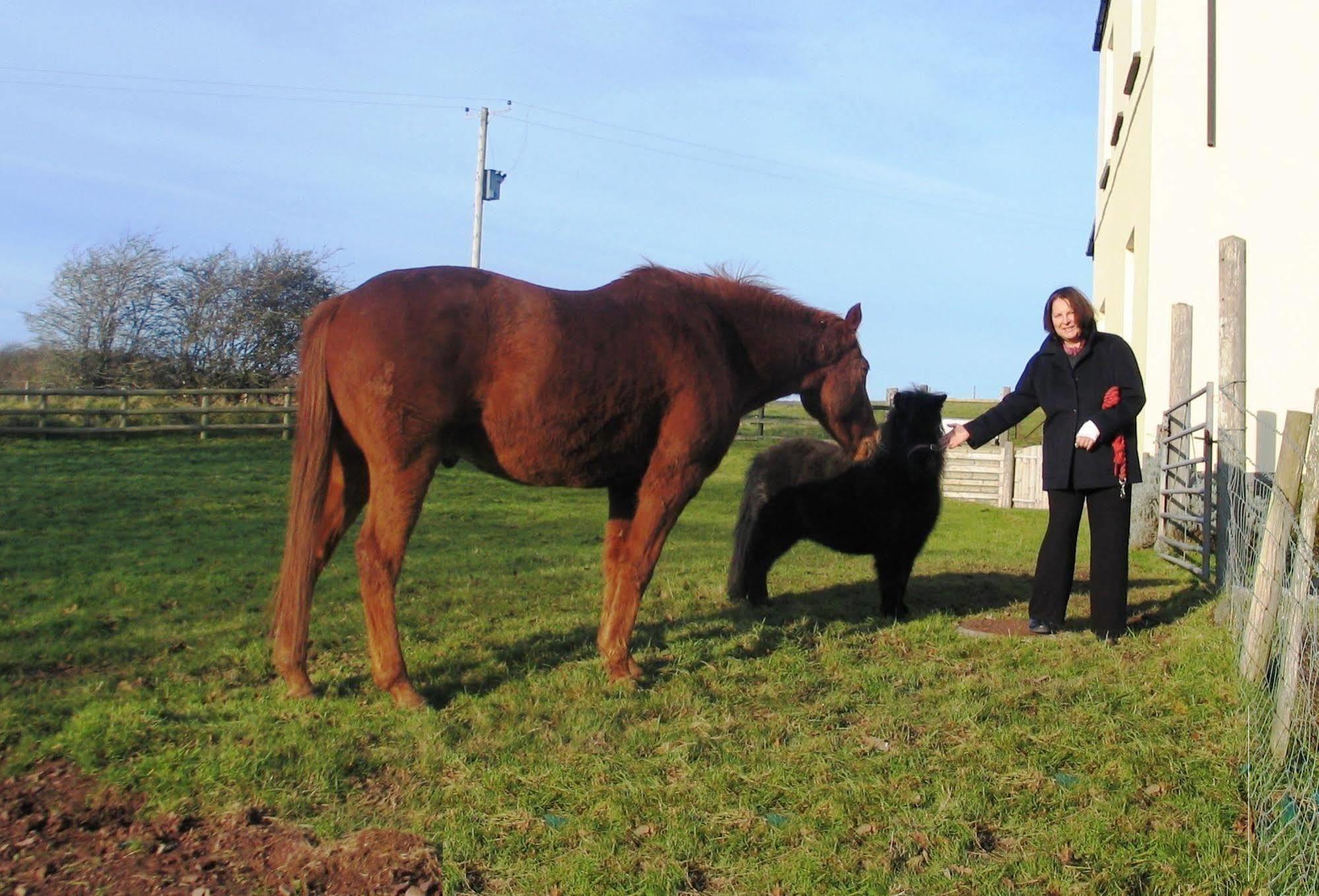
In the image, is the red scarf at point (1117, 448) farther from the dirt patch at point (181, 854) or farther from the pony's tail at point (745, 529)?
the dirt patch at point (181, 854)

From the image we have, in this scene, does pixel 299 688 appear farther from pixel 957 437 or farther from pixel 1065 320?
pixel 1065 320

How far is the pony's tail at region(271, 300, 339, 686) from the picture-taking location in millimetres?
4793

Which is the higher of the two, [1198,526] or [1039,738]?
[1198,526]

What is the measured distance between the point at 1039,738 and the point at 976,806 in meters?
0.86

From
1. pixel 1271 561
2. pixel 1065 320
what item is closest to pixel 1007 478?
pixel 1065 320

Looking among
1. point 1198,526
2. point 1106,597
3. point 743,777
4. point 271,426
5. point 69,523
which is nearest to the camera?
point 743,777

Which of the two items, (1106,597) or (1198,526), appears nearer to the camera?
(1106,597)

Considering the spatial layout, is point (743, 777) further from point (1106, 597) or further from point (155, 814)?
point (1106, 597)

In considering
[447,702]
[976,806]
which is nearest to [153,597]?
[447,702]

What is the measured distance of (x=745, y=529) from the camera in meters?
7.54

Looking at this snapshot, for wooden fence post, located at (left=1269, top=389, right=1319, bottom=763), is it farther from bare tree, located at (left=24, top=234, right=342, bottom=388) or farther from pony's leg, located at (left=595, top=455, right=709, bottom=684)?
bare tree, located at (left=24, top=234, right=342, bottom=388)

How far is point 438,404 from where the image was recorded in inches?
189

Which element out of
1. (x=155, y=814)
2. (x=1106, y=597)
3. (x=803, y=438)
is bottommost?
(x=155, y=814)

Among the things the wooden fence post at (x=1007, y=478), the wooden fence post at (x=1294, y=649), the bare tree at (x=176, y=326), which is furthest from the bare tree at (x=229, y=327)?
the wooden fence post at (x=1294, y=649)
